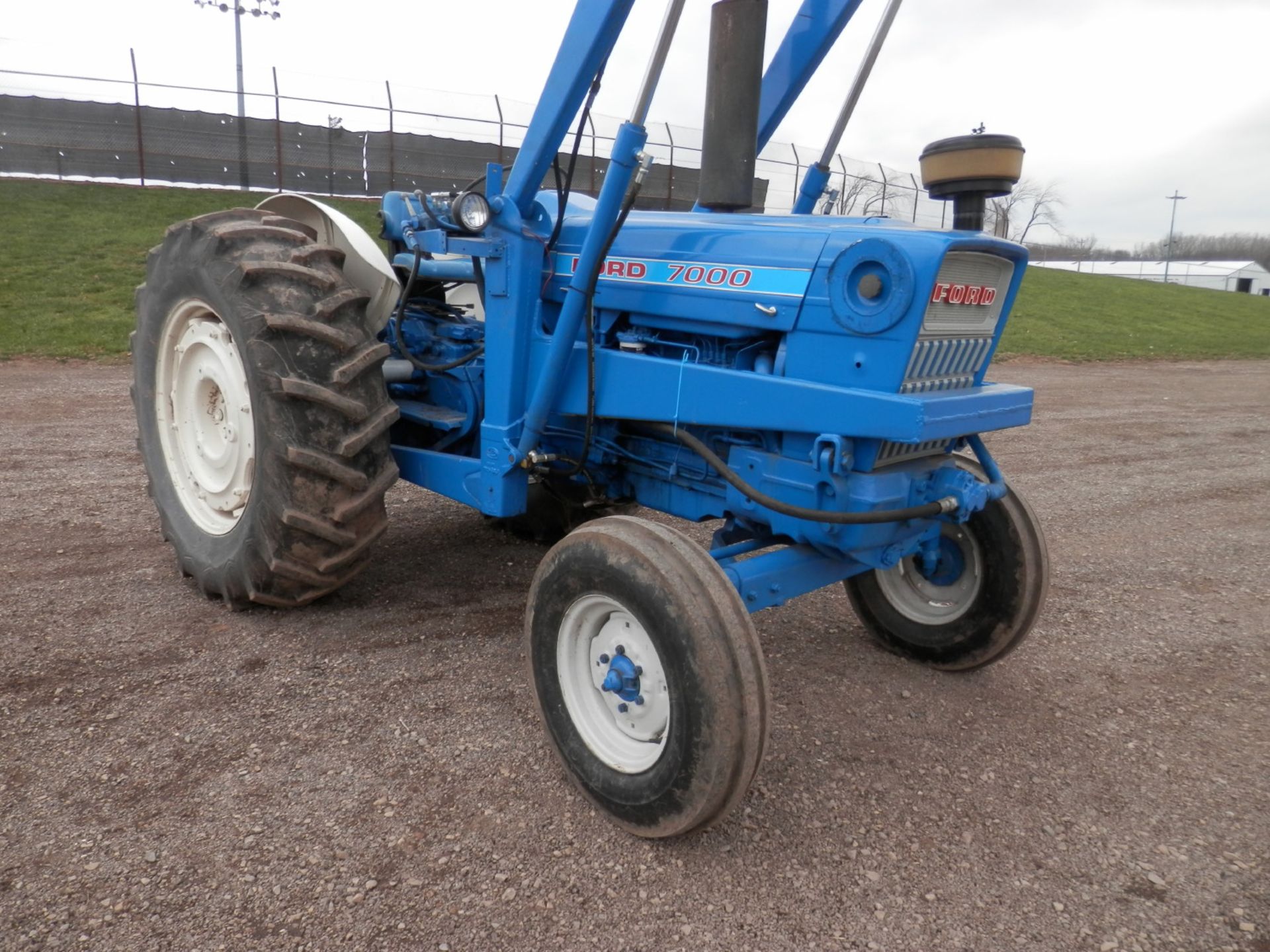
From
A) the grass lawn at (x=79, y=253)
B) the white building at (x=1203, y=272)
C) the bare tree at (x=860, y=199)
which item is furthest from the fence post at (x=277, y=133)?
the white building at (x=1203, y=272)

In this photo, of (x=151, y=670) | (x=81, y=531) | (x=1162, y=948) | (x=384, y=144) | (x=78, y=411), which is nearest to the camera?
(x=1162, y=948)

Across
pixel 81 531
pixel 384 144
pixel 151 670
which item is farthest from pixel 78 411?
pixel 384 144

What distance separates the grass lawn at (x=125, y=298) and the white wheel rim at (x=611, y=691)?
9.51 m

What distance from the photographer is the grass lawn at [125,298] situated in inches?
436

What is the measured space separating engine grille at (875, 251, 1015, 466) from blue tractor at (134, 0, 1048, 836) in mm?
12

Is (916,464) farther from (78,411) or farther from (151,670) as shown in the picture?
(78,411)

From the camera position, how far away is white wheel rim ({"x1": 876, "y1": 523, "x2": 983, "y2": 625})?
337 centimetres

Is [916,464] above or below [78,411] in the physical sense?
above

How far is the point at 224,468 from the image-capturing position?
374 cm

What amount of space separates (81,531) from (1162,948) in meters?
4.74

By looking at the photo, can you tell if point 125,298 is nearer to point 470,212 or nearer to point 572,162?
point 470,212

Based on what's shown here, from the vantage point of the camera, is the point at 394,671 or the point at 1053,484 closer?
the point at 394,671

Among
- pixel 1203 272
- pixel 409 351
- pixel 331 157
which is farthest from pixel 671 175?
pixel 1203 272

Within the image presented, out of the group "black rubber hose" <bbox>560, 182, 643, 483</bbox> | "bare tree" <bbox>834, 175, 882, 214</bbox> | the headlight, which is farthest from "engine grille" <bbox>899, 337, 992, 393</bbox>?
the headlight
